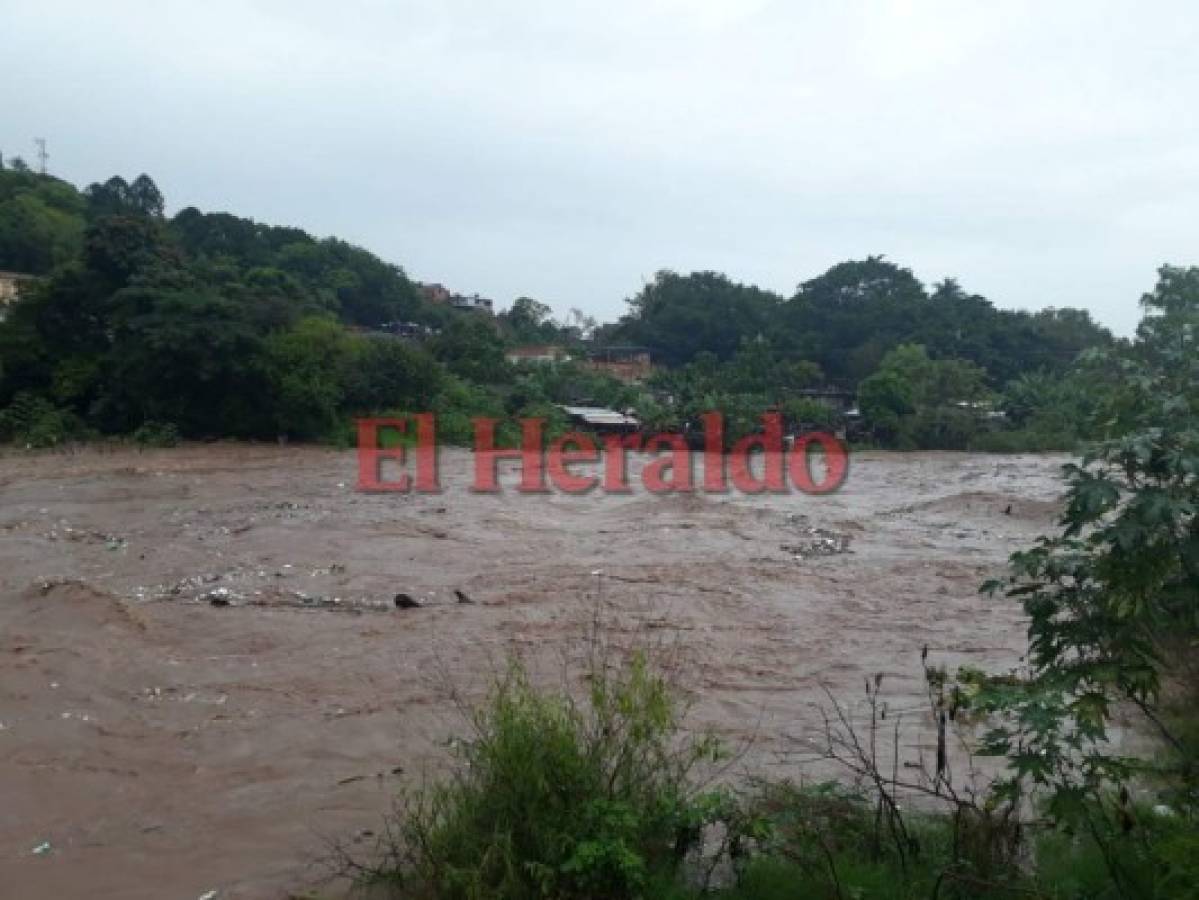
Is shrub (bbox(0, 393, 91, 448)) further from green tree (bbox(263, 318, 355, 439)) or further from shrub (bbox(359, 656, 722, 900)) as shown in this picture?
shrub (bbox(359, 656, 722, 900))

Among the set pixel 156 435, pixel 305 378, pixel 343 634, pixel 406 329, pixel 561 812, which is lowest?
pixel 343 634

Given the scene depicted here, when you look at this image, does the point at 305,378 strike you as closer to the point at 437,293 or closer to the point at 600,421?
the point at 600,421

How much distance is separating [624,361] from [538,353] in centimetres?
391

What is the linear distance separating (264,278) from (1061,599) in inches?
1269

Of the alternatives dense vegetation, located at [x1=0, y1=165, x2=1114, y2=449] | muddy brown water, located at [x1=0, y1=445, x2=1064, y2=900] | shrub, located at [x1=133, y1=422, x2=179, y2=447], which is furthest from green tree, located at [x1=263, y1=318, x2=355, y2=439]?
muddy brown water, located at [x1=0, y1=445, x2=1064, y2=900]

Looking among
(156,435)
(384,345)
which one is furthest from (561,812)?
(384,345)

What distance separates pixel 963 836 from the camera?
353 centimetres

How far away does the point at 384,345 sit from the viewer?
2761cm

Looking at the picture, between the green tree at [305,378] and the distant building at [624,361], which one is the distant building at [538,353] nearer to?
the distant building at [624,361]

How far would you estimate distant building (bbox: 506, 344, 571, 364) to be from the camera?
40312 millimetres

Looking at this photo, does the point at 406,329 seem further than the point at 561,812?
Yes

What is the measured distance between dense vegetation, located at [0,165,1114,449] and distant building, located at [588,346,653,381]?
951mm

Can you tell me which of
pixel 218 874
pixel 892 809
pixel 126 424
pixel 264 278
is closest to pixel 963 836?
pixel 892 809

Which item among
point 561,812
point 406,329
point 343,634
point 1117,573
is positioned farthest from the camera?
point 406,329
